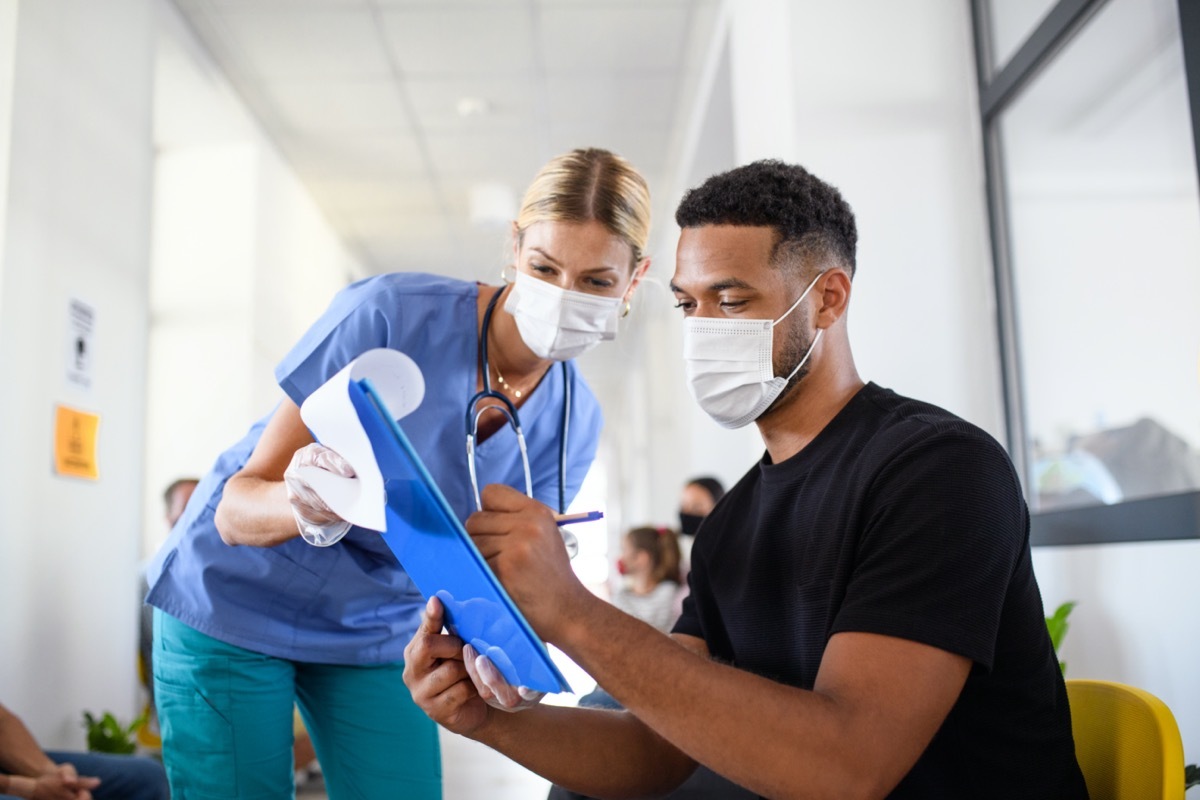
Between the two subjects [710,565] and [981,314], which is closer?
[710,565]

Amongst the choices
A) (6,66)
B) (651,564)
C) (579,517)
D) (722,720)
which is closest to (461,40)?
(6,66)

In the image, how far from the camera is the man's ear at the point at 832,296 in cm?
117

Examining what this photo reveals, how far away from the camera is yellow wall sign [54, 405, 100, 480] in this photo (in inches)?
109

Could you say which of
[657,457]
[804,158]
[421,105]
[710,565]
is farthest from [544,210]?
[657,457]

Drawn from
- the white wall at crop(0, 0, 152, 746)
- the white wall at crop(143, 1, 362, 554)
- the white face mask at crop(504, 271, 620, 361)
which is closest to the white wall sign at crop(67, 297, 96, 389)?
the white wall at crop(0, 0, 152, 746)

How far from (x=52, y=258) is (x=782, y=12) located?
6.82 ft

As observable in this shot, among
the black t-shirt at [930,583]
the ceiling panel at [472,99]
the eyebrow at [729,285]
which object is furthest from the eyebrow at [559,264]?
the ceiling panel at [472,99]

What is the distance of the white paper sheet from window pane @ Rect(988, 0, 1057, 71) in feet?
7.24

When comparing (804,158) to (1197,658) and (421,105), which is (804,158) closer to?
(1197,658)

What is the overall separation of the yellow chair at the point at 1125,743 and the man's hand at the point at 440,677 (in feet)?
1.85

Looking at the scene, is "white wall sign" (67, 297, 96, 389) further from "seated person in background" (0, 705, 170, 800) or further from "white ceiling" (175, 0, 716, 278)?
"white ceiling" (175, 0, 716, 278)

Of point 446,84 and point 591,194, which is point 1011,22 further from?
point 446,84

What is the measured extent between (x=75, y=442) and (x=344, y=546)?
1850mm

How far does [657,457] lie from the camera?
24.8 ft
